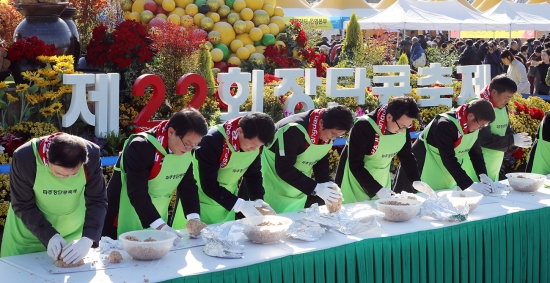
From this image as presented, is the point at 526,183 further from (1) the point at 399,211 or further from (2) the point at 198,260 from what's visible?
(2) the point at 198,260

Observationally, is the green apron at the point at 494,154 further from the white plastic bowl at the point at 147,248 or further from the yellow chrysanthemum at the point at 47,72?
the yellow chrysanthemum at the point at 47,72

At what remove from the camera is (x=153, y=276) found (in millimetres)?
2717

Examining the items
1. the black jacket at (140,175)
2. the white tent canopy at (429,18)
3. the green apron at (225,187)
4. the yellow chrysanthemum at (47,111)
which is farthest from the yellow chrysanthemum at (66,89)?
the white tent canopy at (429,18)

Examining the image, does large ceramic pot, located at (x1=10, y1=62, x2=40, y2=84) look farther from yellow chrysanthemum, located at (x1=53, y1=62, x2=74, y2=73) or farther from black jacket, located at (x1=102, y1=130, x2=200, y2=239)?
black jacket, located at (x1=102, y1=130, x2=200, y2=239)

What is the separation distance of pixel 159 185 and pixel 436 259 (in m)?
1.35

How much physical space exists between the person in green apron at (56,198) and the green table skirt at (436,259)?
539 mm

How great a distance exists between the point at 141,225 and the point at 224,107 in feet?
13.4

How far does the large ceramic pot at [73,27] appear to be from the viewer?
22.4 feet

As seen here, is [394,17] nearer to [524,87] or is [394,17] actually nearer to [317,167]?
[524,87]

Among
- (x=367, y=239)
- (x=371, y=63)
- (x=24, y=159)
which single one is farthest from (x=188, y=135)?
(x=371, y=63)

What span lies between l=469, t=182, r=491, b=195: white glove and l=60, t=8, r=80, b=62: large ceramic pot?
158 inches

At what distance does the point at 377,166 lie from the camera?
439 centimetres

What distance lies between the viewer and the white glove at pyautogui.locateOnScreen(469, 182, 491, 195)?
14.3 feet

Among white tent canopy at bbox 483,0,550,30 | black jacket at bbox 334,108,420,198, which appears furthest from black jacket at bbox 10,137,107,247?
white tent canopy at bbox 483,0,550,30
